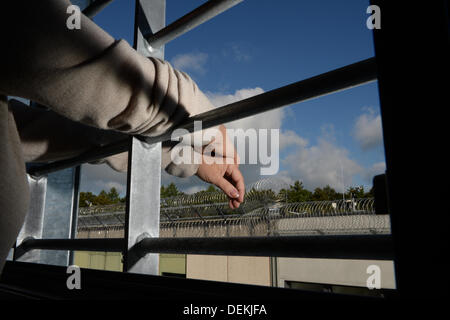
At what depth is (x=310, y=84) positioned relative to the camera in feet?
1.33

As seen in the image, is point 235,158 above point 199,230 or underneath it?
underneath

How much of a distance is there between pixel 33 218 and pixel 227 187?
71 cm

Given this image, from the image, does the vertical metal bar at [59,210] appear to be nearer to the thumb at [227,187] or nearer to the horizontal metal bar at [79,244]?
the horizontal metal bar at [79,244]

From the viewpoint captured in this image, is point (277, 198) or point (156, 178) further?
point (277, 198)

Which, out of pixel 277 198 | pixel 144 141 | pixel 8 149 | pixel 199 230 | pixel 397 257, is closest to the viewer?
pixel 397 257

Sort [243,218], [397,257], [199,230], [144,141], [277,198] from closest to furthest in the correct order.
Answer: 1. [397,257]
2. [144,141]
3. [277,198]
4. [243,218]
5. [199,230]

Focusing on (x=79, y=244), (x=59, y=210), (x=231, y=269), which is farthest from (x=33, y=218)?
(x=231, y=269)

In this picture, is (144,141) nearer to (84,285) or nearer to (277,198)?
(84,285)

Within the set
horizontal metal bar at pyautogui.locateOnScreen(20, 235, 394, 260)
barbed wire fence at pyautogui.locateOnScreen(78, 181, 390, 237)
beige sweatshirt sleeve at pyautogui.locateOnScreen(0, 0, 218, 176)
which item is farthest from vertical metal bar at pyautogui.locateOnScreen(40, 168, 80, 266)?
barbed wire fence at pyautogui.locateOnScreen(78, 181, 390, 237)

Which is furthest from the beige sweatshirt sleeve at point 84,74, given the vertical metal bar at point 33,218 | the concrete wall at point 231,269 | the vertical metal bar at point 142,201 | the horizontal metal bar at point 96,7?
the concrete wall at point 231,269

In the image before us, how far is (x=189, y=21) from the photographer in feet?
2.16

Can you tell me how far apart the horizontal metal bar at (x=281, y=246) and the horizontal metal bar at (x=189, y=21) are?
375mm

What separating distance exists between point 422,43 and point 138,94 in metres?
0.29

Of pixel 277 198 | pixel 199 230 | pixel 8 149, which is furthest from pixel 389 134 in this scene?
pixel 199 230
